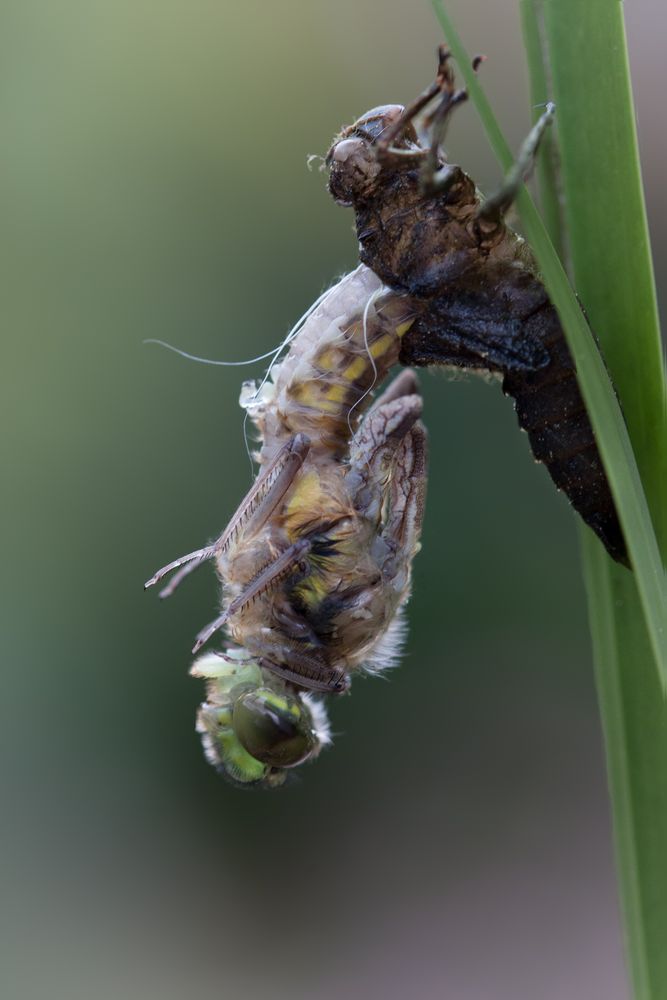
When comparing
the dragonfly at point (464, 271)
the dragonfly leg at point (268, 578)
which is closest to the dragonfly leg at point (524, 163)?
the dragonfly at point (464, 271)

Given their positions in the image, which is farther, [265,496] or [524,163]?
[265,496]

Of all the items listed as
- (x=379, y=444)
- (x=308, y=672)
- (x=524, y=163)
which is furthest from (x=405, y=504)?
(x=524, y=163)

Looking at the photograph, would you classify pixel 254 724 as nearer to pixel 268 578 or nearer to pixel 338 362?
pixel 268 578

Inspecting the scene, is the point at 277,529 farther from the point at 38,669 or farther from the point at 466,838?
the point at 466,838

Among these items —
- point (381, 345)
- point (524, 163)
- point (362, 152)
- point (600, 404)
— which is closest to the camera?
point (600, 404)

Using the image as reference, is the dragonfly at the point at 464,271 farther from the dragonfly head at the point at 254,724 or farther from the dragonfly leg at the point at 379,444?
the dragonfly head at the point at 254,724

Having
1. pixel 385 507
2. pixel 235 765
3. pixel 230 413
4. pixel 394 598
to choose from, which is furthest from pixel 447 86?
pixel 230 413
